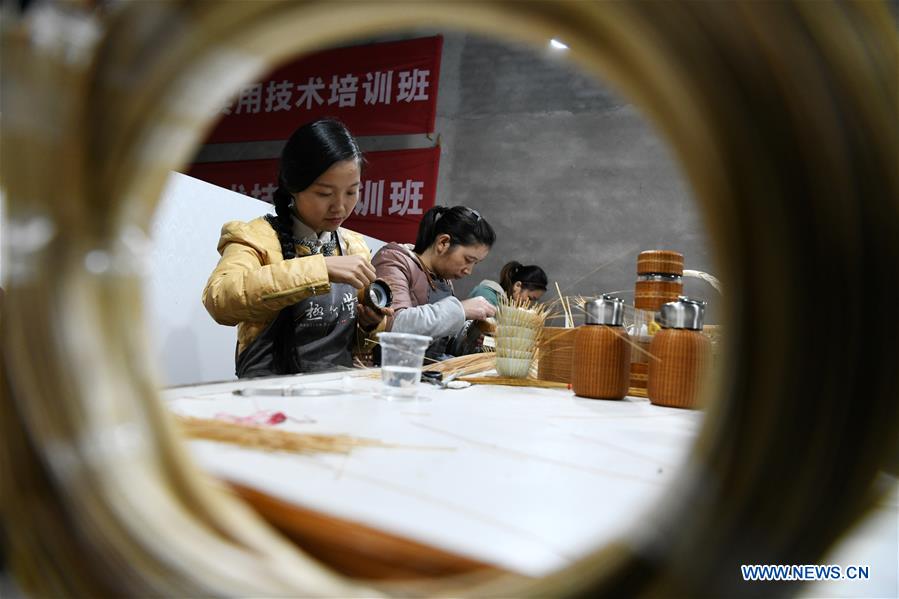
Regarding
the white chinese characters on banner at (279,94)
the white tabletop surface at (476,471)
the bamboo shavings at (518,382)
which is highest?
the white chinese characters on banner at (279,94)

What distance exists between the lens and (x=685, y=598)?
0.58 feet

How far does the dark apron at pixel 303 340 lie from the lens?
1707 mm

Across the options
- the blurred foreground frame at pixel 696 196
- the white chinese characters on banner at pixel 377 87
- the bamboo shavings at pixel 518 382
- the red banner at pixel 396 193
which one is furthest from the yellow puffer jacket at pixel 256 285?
the white chinese characters on banner at pixel 377 87

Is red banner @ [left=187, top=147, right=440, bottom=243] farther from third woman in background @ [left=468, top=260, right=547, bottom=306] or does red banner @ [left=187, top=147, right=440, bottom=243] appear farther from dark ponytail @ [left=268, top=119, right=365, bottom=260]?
dark ponytail @ [left=268, top=119, right=365, bottom=260]

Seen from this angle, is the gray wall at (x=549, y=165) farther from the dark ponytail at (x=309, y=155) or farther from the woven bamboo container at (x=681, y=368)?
the woven bamboo container at (x=681, y=368)

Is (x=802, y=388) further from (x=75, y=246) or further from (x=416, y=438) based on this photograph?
(x=416, y=438)

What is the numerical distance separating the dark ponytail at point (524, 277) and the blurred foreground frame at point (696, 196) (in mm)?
3669

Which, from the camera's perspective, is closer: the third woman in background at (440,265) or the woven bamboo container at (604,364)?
the woven bamboo container at (604,364)

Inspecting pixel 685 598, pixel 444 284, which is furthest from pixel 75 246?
pixel 444 284

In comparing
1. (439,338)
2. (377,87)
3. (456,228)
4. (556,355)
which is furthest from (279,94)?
(556,355)

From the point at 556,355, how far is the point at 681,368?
0.37 metres

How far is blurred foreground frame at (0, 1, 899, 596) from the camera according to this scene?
17 centimetres

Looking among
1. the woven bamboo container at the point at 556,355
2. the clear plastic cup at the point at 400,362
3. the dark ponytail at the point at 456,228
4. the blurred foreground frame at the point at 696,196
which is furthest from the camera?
the dark ponytail at the point at 456,228

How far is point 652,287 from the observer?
121cm
